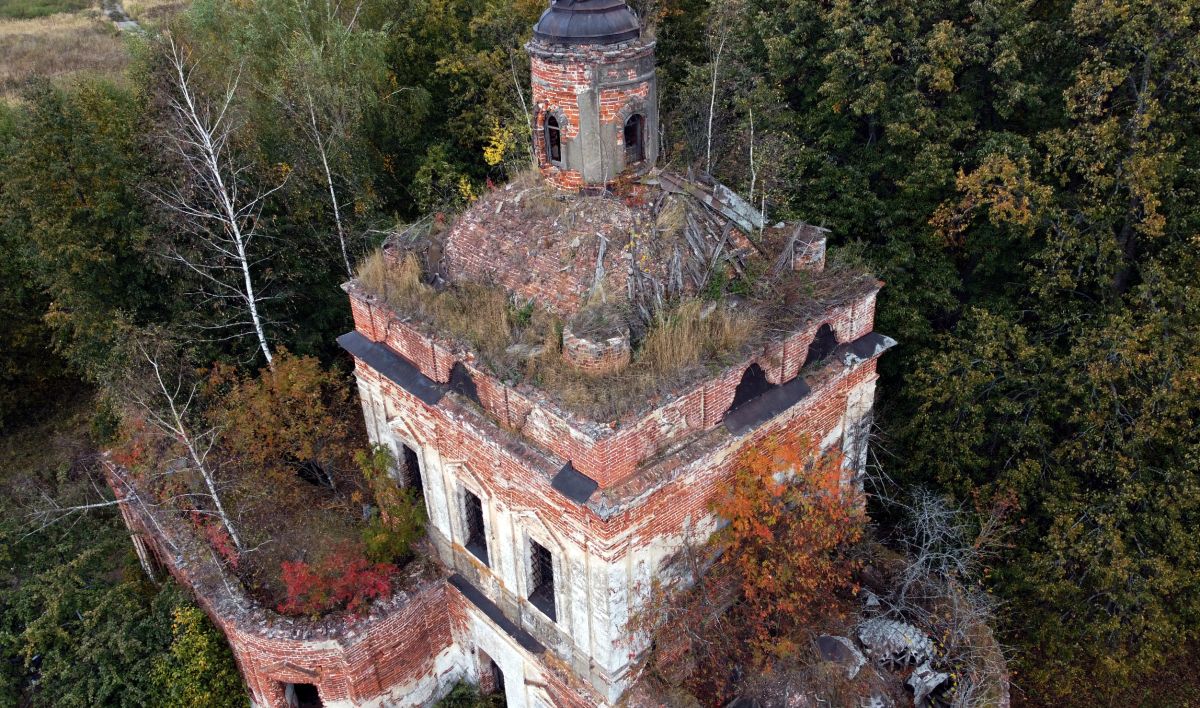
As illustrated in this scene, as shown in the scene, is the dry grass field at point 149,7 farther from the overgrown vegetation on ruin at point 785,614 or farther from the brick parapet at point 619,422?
the overgrown vegetation on ruin at point 785,614

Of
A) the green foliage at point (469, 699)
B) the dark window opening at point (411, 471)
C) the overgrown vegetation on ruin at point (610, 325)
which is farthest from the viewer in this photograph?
the green foliage at point (469, 699)

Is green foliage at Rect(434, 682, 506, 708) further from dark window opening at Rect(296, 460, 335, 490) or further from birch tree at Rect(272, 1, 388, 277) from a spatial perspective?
birch tree at Rect(272, 1, 388, 277)

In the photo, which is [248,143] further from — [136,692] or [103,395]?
[136,692]

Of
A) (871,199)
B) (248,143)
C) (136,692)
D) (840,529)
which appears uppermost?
(248,143)

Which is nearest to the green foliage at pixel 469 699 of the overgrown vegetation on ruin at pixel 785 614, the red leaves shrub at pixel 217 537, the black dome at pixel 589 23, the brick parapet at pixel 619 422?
the overgrown vegetation on ruin at pixel 785 614

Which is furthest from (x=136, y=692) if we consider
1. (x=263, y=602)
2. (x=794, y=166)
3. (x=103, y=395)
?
(x=794, y=166)

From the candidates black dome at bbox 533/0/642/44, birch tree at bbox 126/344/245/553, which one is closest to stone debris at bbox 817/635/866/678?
black dome at bbox 533/0/642/44
